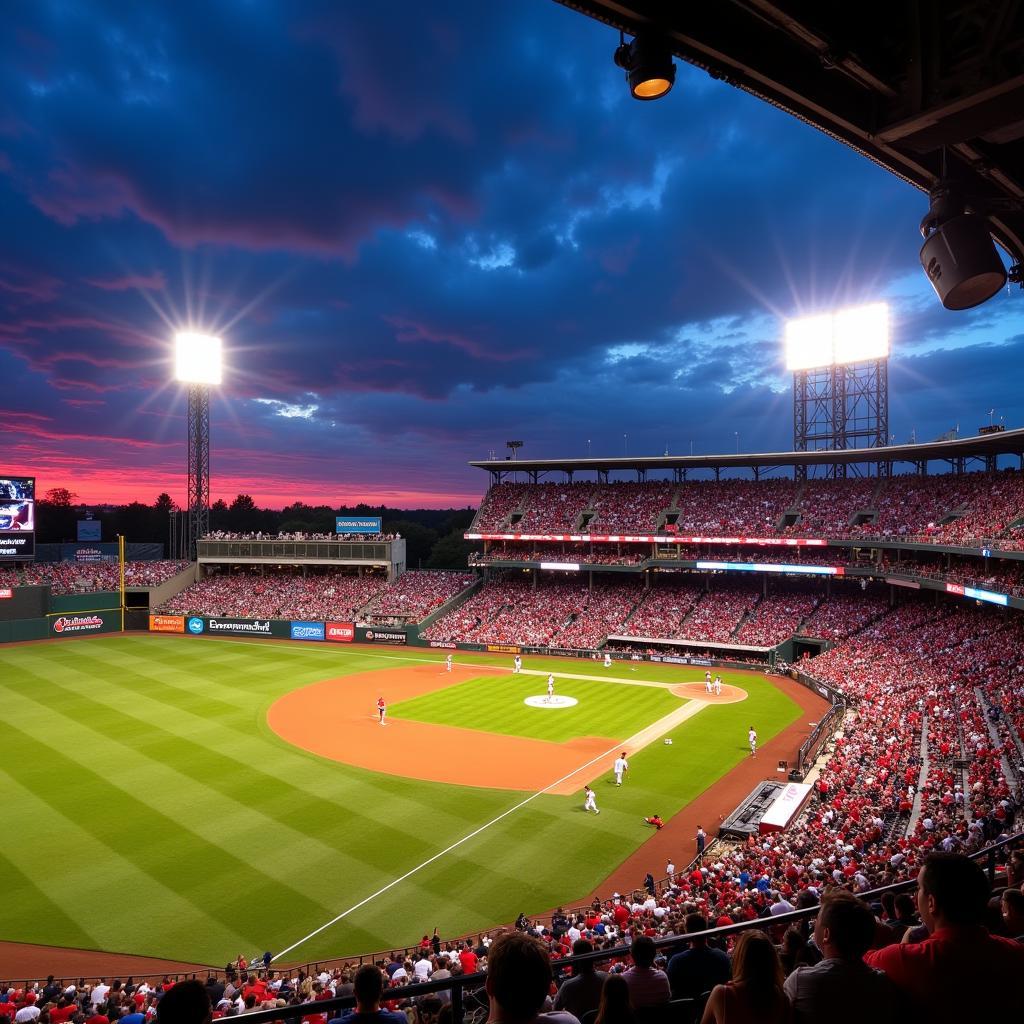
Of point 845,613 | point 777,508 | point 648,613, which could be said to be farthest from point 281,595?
point 845,613

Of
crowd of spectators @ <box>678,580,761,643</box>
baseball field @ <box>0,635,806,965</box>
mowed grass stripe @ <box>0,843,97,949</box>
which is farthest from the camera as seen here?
crowd of spectators @ <box>678,580,761,643</box>

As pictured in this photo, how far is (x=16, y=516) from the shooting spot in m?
55.5

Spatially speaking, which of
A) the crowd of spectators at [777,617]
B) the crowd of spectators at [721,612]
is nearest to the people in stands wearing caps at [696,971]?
the crowd of spectators at [777,617]

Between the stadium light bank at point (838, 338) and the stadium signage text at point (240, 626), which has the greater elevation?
Result: the stadium light bank at point (838, 338)

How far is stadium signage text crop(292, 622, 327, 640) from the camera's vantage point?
5934 centimetres

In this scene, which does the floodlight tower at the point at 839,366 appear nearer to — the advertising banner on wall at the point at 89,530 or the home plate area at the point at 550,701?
the home plate area at the point at 550,701

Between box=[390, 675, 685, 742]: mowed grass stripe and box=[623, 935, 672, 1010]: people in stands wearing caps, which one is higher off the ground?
box=[623, 935, 672, 1010]: people in stands wearing caps

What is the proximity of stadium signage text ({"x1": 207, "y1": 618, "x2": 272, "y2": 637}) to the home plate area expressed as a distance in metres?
31.6

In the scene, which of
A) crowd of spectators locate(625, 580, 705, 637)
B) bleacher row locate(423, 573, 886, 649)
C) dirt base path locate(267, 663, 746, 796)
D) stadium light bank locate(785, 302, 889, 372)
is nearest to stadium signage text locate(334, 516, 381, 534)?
bleacher row locate(423, 573, 886, 649)

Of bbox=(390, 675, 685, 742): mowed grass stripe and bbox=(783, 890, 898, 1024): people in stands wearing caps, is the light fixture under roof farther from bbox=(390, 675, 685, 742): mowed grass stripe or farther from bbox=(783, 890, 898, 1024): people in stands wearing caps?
bbox=(390, 675, 685, 742): mowed grass stripe

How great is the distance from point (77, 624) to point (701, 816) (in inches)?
2285

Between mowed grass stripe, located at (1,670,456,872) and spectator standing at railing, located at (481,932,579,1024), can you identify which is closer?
spectator standing at railing, located at (481,932,579,1024)

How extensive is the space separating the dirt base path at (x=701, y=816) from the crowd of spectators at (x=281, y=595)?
40245 mm

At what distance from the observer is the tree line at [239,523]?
301ft
